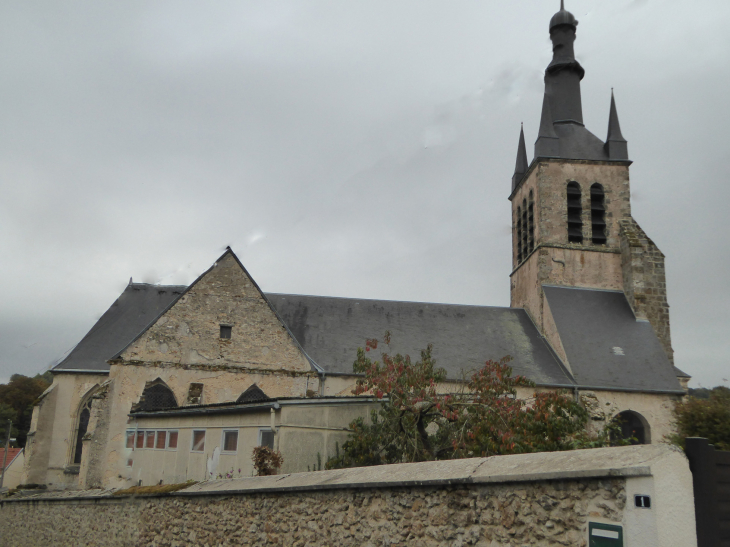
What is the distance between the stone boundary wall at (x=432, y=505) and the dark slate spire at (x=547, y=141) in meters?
21.2

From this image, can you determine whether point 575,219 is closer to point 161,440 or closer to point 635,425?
point 635,425

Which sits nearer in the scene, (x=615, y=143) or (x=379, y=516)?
(x=379, y=516)

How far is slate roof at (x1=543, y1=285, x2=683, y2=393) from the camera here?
68.9ft

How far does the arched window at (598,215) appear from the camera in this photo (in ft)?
83.3

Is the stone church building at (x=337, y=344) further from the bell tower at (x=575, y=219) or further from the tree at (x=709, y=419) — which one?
the tree at (x=709, y=419)

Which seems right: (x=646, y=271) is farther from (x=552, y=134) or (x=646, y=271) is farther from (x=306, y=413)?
(x=306, y=413)

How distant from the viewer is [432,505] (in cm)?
529

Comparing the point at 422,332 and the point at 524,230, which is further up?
the point at 524,230

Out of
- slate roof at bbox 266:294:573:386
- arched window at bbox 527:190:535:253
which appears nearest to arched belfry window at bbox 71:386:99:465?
slate roof at bbox 266:294:573:386

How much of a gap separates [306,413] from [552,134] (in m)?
19.3

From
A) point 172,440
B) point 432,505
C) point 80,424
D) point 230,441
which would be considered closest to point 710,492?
point 432,505

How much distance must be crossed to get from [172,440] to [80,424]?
32.5ft

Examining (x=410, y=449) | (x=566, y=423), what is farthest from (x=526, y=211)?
(x=410, y=449)

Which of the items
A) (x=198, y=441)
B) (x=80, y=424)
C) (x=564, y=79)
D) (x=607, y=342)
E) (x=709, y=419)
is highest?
(x=564, y=79)
